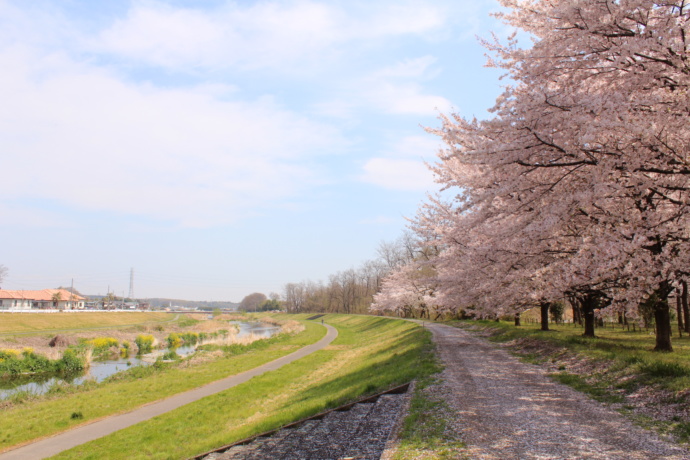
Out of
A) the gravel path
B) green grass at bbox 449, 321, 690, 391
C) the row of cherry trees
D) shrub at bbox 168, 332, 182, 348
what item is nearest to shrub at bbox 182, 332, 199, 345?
shrub at bbox 168, 332, 182, 348

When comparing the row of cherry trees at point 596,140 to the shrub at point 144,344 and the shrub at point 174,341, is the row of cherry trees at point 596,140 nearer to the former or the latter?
the shrub at point 144,344

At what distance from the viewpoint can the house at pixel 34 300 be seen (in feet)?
303

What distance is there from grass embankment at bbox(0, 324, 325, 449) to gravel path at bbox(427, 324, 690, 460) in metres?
14.0

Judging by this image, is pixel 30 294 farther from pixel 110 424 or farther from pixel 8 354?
pixel 110 424

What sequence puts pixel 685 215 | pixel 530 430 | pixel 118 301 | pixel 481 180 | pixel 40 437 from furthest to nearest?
pixel 118 301
pixel 40 437
pixel 481 180
pixel 685 215
pixel 530 430

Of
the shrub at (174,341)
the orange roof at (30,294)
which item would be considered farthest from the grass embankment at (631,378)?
the orange roof at (30,294)

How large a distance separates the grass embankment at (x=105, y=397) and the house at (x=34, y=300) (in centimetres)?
8462

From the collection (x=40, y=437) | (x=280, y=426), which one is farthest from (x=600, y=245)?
(x=40, y=437)

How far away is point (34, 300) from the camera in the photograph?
98.8m

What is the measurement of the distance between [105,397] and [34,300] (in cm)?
10087

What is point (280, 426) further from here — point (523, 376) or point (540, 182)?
point (540, 182)

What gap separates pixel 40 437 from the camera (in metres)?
14.3

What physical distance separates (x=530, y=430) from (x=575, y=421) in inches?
36.8

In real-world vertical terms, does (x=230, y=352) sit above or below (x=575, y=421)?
below
